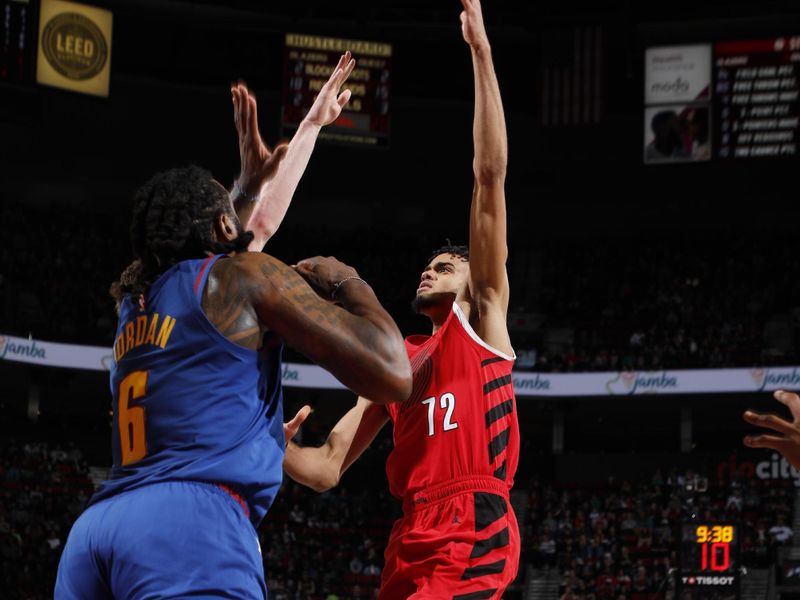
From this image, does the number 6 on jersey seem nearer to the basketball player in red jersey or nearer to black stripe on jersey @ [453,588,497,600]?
the basketball player in red jersey

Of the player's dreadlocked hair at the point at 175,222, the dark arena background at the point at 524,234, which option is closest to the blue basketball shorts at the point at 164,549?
the player's dreadlocked hair at the point at 175,222

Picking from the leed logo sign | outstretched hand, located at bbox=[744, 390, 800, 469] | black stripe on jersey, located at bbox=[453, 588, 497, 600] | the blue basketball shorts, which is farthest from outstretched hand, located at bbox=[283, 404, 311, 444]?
→ the leed logo sign

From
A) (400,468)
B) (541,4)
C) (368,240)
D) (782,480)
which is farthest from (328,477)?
(368,240)

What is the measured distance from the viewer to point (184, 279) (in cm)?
290

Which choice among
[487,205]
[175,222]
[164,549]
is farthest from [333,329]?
[487,205]

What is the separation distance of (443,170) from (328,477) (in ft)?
90.0

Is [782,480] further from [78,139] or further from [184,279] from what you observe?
[184,279]

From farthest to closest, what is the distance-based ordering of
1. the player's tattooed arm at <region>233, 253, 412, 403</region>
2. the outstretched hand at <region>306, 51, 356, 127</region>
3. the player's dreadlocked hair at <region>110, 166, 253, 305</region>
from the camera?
1. the outstretched hand at <region>306, 51, 356, 127</region>
2. the player's dreadlocked hair at <region>110, 166, 253, 305</region>
3. the player's tattooed arm at <region>233, 253, 412, 403</region>

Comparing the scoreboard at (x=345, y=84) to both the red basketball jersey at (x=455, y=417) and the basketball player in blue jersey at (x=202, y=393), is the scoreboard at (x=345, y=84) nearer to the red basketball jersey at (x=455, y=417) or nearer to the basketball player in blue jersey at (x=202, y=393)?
the red basketball jersey at (x=455, y=417)

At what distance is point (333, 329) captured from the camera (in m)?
2.80

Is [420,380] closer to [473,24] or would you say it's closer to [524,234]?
[473,24]

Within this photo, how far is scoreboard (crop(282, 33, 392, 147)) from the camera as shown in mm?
24312

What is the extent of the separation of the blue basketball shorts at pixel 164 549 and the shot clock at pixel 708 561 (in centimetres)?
1376

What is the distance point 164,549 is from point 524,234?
29.7 m
